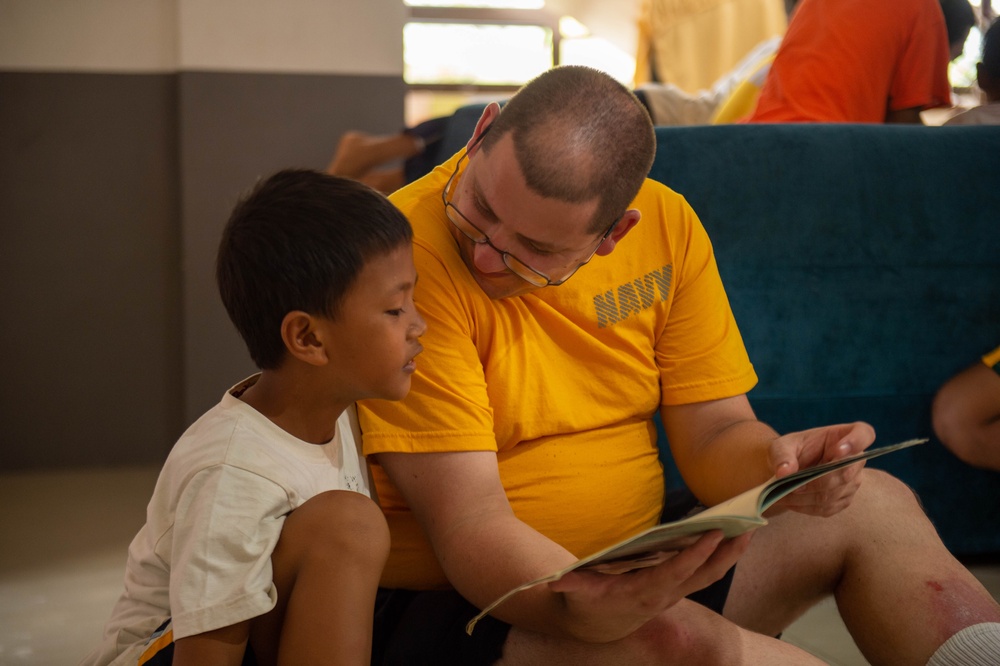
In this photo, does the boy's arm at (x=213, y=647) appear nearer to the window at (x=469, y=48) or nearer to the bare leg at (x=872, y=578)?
the bare leg at (x=872, y=578)

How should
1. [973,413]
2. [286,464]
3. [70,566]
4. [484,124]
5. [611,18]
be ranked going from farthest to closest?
1. [611,18]
2. [70,566]
3. [973,413]
4. [484,124]
5. [286,464]

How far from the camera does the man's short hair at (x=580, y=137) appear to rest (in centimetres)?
102

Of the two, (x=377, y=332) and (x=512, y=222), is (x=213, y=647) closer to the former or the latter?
(x=377, y=332)

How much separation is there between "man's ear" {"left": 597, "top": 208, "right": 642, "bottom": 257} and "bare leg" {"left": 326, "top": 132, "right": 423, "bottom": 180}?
4.53ft

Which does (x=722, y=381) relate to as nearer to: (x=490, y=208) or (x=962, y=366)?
(x=490, y=208)

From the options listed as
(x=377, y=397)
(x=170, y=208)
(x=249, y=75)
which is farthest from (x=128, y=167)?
(x=377, y=397)

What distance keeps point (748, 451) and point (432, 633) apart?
1.38ft

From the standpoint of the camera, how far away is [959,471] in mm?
1853

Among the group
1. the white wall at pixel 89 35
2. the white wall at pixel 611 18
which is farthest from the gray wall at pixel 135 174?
the white wall at pixel 611 18

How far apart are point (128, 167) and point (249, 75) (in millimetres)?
427

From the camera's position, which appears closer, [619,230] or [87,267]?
[619,230]

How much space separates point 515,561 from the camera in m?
0.95

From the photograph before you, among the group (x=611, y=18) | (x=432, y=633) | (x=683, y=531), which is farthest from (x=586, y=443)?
(x=611, y=18)

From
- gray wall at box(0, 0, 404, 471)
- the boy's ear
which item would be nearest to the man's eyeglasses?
the boy's ear
